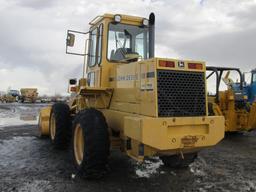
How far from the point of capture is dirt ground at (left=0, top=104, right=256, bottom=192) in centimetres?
568

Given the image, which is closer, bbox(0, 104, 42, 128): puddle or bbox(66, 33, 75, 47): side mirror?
bbox(66, 33, 75, 47): side mirror

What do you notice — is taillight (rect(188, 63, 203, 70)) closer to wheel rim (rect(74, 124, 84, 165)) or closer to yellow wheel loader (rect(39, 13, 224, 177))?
yellow wheel loader (rect(39, 13, 224, 177))

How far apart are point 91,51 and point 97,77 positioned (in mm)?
787

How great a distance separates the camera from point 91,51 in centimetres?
763

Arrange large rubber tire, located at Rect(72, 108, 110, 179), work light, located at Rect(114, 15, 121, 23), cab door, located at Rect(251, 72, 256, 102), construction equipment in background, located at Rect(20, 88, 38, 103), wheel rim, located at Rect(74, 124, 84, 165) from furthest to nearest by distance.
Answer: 1. construction equipment in background, located at Rect(20, 88, 38, 103)
2. cab door, located at Rect(251, 72, 256, 102)
3. work light, located at Rect(114, 15, 121, 23)
4. wheel rim, located at Rect(74, 124, 84, 165)
5. large rubber tire, located at Rect(72, 108, 110, 179)

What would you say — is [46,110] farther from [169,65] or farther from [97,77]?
[169,65]

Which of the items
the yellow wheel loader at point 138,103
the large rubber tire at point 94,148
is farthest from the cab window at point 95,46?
the large rubber tire at point 94,148

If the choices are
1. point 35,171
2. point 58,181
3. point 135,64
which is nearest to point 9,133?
point 35,171

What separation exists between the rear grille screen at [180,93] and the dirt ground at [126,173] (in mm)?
1324

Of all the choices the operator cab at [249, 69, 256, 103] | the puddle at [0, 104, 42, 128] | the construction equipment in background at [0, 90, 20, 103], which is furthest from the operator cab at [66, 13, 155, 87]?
the construction equipment in background at [0, 90, 20, 103]

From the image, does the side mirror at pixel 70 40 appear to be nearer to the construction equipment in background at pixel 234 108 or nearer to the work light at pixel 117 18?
the work light at pixel 117 18

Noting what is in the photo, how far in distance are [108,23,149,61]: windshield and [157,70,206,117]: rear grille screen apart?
5.65 ft

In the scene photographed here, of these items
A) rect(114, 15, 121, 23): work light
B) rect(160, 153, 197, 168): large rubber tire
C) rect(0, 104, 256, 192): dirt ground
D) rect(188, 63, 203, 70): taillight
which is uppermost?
rect(114, 15, 121, 23): work light

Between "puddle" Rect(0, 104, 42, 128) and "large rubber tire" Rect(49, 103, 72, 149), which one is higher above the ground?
"large rubber tire" Rect(49, 103, 72, 149)
